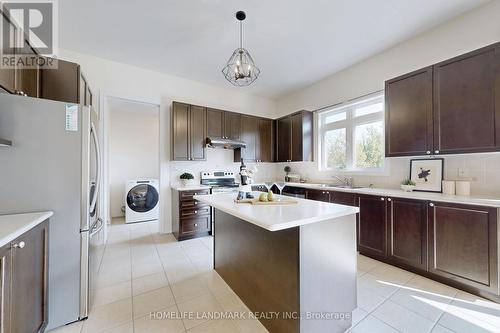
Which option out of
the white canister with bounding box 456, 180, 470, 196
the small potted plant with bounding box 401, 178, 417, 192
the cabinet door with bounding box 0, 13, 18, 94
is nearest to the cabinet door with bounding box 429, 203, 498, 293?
the white canister with bounding box 456, 180, 470, 196

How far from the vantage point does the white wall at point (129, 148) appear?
15.9ft

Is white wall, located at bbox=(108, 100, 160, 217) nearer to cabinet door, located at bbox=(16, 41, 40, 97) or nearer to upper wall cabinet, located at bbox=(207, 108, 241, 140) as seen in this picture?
upper wall cabinet, located at bbox=(207, 108, 241, 140)

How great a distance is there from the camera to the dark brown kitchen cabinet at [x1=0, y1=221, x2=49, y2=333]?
104 centimetres

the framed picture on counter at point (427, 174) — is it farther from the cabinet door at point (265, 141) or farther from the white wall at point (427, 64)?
the cabinet door at point (265, 141)

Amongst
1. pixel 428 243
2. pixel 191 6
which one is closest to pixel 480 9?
pixel 428 243

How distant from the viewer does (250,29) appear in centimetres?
254

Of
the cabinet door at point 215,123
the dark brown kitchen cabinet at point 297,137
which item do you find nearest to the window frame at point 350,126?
the dark brown kitchen cabinet at point 297,137

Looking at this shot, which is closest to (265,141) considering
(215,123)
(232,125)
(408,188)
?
(232,125)

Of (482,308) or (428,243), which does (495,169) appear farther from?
(482,308)

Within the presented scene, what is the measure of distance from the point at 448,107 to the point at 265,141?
3.09 meters

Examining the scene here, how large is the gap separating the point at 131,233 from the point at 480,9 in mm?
5880

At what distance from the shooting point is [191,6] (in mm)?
2178

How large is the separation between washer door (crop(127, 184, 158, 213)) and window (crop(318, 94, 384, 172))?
3906mm

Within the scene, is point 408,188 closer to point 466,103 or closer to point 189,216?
point 466,103
